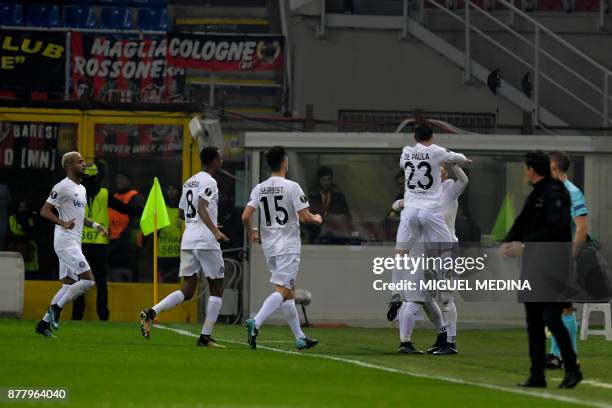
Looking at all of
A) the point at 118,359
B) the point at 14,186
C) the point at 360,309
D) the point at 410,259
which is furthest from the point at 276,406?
the point at 14,186

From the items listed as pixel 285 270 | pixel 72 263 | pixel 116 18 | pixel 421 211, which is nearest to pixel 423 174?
pixel 421 211

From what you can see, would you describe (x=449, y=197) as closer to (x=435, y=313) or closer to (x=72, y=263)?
(x=435, y=313)

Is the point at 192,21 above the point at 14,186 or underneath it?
above

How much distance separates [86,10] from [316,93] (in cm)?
570

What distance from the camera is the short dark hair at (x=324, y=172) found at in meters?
23.3

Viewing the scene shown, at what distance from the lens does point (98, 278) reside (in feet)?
76.2

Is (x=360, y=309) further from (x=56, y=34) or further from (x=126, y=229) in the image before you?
(x=56, y=34)

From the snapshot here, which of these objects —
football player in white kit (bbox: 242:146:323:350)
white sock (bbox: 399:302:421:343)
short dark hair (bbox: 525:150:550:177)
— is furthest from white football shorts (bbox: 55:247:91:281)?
short dark hair (bbox: 525:150:550:177)

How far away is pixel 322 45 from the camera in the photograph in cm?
2809

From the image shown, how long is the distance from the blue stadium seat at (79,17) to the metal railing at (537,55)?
6688 mm

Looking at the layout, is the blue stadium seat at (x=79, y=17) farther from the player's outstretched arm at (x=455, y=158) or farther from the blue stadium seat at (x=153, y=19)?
the player's outstretched arm at (x=455, y=158)

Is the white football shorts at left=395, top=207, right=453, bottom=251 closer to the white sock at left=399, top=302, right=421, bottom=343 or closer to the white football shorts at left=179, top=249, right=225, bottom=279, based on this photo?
the white sock at left=399, top=302, right=421, bottom=343

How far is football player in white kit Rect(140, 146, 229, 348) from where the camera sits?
16.1 m

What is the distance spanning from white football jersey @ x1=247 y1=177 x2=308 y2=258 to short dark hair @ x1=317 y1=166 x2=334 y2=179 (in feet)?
25.0
